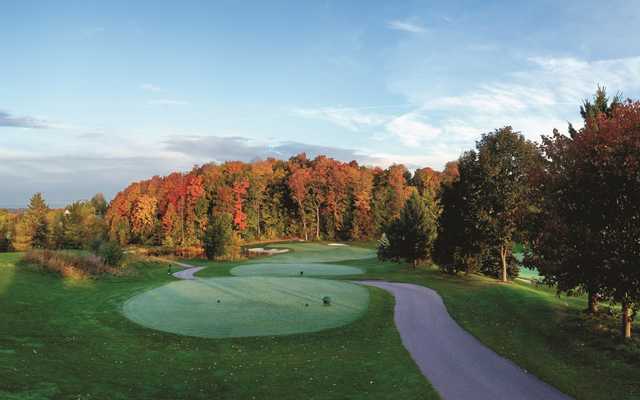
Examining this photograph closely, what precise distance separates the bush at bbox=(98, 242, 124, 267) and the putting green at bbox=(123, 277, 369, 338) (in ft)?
40.6

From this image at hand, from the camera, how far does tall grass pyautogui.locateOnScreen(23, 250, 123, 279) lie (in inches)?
1221

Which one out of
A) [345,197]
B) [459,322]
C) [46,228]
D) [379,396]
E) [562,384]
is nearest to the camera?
[379,396]

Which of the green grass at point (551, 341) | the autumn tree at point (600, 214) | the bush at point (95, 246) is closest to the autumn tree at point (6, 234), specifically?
the bush at point (95, 246)

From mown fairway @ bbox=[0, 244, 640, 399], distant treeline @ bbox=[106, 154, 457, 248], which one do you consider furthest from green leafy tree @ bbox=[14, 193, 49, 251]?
mown fairway @ bbox=[0, 244, 640, 399]

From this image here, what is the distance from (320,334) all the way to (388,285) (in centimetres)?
1478

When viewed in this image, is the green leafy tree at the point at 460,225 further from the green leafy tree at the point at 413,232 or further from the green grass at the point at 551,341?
the green grass at the point at 551,341

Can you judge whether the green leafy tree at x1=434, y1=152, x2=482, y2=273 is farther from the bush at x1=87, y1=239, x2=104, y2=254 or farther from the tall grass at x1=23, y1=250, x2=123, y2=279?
the bush at x1=87, y1=239, x2=104, y2=254

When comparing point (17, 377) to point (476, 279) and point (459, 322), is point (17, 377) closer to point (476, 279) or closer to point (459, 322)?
point (459, 322)

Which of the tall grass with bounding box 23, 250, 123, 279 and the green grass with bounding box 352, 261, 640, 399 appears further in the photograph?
the tall grass with bounding box 23, 250, 123, 279

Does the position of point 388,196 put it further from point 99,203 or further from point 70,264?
point 99,203

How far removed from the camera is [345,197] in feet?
309

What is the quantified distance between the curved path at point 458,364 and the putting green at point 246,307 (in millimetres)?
3535

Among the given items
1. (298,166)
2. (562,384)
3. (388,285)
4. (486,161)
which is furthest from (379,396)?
(298,166)

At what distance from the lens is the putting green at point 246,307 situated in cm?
1908
